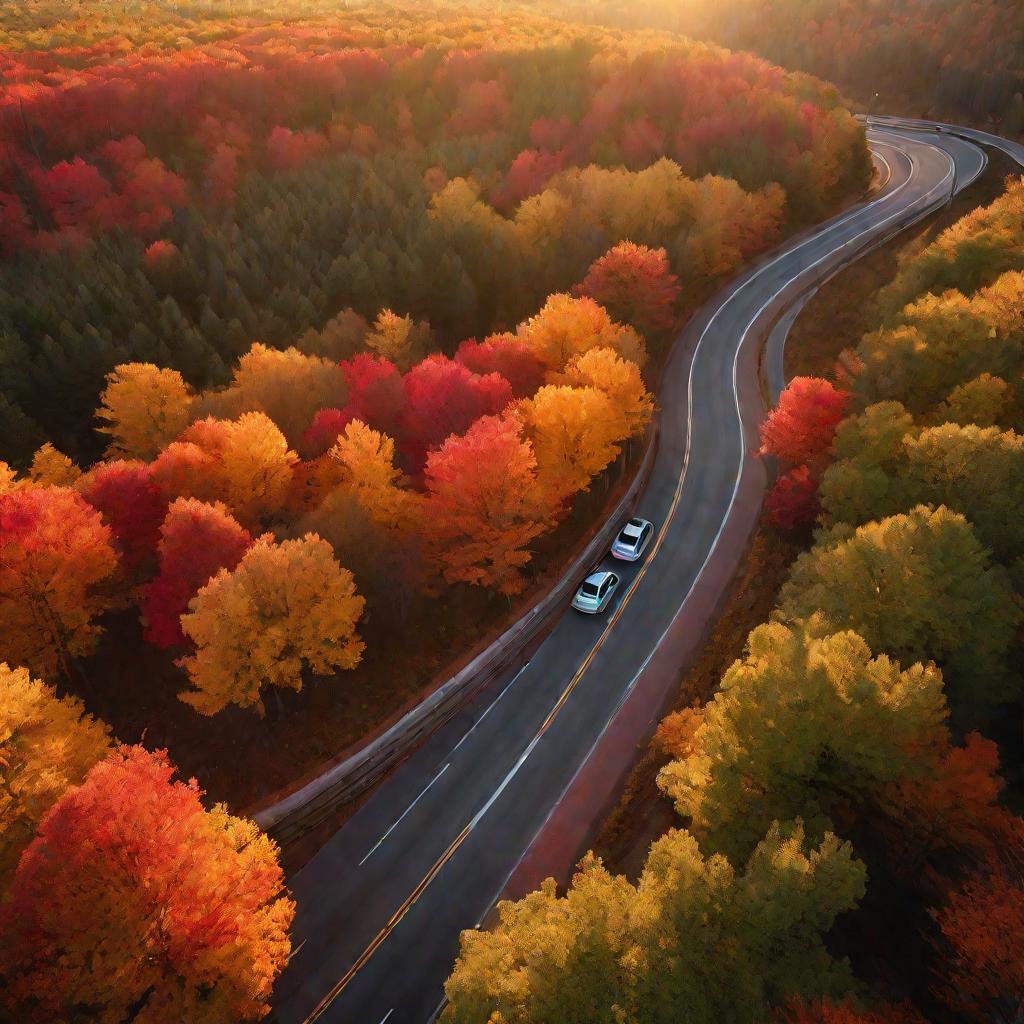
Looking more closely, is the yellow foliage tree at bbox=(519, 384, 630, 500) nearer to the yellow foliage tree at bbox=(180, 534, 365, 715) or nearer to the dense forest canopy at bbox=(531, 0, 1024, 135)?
the yellow foliage tree at bbox=(180, 534, 365, 715)

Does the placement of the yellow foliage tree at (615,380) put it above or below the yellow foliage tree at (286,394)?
above

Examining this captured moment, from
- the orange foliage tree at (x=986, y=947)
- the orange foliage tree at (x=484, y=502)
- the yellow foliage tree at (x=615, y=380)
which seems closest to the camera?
the orange foliage tree at (x=986, y=947)

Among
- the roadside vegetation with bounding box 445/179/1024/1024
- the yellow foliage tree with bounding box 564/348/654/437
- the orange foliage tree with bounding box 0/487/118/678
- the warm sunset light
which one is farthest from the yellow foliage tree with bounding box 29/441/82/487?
the roadside vegetation with bounding box 445/179/1024/1024

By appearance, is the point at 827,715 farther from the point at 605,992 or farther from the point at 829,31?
the point at 829,31

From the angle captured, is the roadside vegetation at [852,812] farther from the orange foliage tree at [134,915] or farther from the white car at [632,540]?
the white car at [632,540]

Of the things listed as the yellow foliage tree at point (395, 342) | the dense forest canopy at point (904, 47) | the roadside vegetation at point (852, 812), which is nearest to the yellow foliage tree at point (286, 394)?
the yellow foliage tree at point (395, 342)

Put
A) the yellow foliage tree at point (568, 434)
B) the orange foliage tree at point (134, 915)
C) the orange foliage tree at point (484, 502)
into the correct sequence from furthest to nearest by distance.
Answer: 1. the yellow foliage tree at point (568, 434)
2. the orange foliage tree at point (484, 502)
3. the orange foliage tree at point (134, 915)

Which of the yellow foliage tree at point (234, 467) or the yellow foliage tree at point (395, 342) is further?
the yellow foliage tree at point (395, 342)
